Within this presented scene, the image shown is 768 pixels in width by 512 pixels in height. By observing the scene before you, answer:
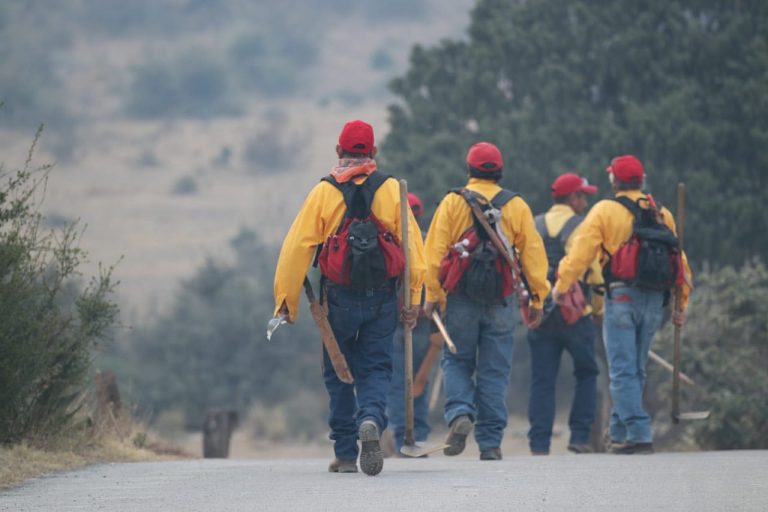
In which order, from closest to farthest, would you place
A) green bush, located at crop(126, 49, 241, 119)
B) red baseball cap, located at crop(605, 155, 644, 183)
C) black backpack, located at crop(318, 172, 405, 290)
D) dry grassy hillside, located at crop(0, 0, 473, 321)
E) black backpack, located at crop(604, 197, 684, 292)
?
black backpack, located at crop(318, 172, 405, 290) < black backpack, located at crop(604, 197, 684, 292) < red baseball cap, located at crop(605, 155, 644, 183) < dry grassy hillside, located at crop(0, 0, 473, 321) < green bush, located at crop(126, 49, 241, 119)

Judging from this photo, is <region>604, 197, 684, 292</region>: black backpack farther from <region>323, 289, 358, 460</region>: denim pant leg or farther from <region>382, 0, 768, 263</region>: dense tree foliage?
<region>382, 0, 768, 263</region>: dense tree foliage

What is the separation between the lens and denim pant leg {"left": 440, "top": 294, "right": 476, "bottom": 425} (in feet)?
40.0

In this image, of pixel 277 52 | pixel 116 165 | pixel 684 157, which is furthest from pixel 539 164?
pixel 277 52

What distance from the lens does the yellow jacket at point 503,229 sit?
40.0ft

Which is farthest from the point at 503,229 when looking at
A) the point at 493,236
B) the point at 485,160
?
the point at 485,160

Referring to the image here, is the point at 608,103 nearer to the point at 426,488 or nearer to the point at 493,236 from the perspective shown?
the point at 493,236

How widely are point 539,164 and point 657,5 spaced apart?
124 inches

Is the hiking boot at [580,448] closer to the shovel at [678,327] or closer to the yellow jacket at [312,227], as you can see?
the shovel at [678,327]

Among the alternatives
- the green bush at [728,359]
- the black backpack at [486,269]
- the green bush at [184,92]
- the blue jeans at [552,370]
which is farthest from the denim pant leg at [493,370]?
the green bush at [184,92]

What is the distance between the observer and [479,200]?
39.8ft

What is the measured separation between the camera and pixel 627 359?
12836mm

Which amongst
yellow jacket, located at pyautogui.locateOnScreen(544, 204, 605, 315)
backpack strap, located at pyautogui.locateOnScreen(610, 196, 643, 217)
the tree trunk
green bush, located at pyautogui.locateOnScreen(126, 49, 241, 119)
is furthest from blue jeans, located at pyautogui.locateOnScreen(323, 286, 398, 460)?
green bush, located at pyautogui.locateOnScreen(126, 49, 241, 119)

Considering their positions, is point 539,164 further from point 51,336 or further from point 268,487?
point 268,487

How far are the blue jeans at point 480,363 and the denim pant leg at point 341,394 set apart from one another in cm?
170
